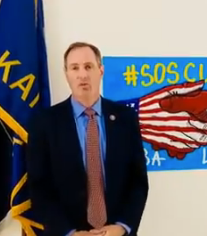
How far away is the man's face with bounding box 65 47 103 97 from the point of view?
1.64 meters

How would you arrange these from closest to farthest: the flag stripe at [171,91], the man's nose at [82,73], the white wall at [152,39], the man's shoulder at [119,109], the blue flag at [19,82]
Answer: the man's nose at [82,73]
the man's shoulder at [119,109]
the blue flag at [19,82]
the white wall at [152,39]
the flag stripe at [171,91]

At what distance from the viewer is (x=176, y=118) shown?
2.19 meters

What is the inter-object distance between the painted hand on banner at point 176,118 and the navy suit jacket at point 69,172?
0.44 meters

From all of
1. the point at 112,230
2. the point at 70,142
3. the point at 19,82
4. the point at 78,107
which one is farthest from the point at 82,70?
the point at 112,230

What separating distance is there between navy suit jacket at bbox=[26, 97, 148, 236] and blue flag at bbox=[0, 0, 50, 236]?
210mm

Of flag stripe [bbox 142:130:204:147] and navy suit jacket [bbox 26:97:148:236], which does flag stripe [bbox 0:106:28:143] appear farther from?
flag stripe [bbox 142:130:204:147]

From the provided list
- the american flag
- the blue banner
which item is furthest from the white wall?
the american flag

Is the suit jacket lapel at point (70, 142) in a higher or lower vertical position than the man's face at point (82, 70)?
lower

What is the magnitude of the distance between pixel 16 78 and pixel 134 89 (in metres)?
0.58

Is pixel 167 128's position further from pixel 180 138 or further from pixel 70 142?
pixel 70 142

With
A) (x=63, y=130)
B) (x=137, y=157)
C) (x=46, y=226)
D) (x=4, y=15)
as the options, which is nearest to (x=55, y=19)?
(x=4, y=15)

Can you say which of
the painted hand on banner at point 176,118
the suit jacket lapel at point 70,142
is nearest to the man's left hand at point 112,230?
the suit jacket lapel at point 70,142

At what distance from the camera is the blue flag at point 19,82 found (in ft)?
6.16

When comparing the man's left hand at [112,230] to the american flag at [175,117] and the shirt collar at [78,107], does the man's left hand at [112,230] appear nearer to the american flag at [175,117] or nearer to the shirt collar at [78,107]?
the shirt collar at [78,107]
